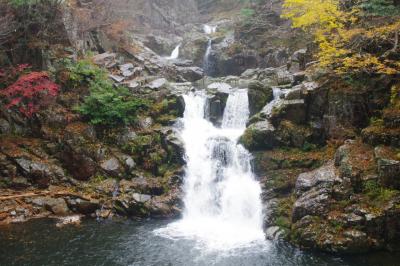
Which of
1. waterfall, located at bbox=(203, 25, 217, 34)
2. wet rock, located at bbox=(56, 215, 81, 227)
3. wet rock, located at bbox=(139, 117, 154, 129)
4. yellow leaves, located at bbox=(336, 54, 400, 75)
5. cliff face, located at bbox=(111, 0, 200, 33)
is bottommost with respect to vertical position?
wet rock, located at bbox=(56, 215, 81, 227)

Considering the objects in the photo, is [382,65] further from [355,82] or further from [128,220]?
[128,220]

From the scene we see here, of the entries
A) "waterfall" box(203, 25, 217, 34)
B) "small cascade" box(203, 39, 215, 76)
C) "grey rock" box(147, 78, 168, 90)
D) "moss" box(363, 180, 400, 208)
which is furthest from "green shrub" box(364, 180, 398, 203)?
"waterfall" box(203, 25, 217, 34)

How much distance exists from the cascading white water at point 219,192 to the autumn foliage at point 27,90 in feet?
24.8

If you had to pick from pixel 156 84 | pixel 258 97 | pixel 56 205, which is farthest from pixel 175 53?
pixel 56 205

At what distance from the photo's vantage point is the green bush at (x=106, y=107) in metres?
18.3

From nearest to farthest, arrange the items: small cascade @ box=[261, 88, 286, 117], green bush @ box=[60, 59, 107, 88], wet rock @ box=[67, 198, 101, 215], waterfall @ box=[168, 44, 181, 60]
A: wet rock @ box=[67, 198, 101, 215], small cascade @ box=[261, 88, 286, 117], green bush @ box=[60, 59, 107, 88], waterfall @ box=[168, 44, 181, 60]

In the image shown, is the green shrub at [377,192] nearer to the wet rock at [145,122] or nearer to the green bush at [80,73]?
the wet rock at [145,122]

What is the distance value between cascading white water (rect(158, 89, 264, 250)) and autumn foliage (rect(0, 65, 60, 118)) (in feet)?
24.8

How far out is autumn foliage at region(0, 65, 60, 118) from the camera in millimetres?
16078

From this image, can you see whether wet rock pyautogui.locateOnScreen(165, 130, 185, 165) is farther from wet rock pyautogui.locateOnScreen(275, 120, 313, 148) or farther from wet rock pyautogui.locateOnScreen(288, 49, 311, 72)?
wet rock pyautogui.locateOnScreen(288, 49, 311, 72)

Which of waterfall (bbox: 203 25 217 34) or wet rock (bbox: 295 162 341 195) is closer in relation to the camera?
wet rock (bbox: 295 162 341 195)

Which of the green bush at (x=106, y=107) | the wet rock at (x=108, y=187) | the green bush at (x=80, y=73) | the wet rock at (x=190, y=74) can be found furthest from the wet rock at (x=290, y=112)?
the wet rock at (x=190, y=74)

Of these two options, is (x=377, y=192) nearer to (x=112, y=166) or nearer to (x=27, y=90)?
(x=112, y=166)

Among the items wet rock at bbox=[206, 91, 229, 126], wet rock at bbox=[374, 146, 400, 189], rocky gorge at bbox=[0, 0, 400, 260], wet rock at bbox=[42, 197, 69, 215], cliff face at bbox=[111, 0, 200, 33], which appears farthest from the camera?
cliff face at bbox=[111, 0, 200, 33]
